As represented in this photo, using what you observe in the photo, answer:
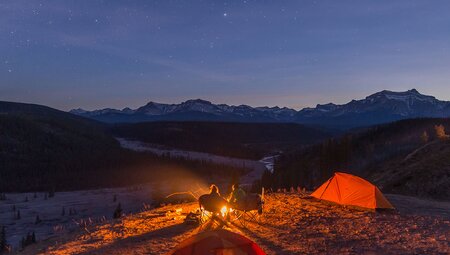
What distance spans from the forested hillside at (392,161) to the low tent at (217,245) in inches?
874

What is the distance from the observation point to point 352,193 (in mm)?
22891

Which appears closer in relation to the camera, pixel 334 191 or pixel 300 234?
pixel 300 234

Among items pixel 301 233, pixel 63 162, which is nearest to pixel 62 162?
pixel 63 162

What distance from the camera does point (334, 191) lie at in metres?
23.9

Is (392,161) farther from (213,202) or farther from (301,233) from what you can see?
(213,202)

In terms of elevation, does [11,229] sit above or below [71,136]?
below

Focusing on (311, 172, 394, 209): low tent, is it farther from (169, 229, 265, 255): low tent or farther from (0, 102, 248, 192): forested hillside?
(0, 102, 248, 192): forested hillside

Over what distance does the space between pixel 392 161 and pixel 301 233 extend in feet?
125

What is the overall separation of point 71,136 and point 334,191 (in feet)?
558

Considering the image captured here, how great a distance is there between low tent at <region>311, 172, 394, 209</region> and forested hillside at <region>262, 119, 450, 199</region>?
9928mm

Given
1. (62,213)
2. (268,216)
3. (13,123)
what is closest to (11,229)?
(62,213)

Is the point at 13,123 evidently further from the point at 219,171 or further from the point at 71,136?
the point at 219,171

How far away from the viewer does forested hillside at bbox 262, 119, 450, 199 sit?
32531 millimetres

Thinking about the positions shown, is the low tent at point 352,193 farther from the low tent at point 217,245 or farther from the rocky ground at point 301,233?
the low tent at point 217,245
